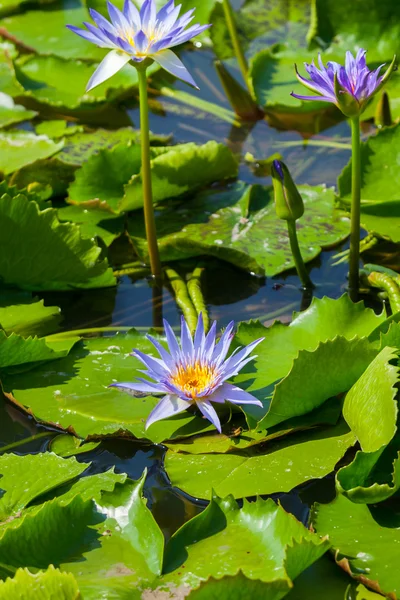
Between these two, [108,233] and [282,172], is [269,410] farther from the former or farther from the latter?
[108,233]

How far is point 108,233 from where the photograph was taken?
244 cm

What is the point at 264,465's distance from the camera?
5.07 ft

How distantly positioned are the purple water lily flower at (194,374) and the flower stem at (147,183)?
1.78ft

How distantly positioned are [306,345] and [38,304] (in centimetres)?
74

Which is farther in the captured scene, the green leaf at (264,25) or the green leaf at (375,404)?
the green leaf at (264,25)

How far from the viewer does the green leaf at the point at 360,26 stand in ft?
9.87

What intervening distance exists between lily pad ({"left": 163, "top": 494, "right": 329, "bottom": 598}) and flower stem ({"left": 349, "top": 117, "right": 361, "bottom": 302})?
92 centimetres

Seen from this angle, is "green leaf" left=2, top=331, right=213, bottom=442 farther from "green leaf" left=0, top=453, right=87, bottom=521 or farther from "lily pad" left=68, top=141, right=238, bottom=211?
"lily pad" left=68, top=141, right=238, bottom=211

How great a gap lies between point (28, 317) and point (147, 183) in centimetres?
47

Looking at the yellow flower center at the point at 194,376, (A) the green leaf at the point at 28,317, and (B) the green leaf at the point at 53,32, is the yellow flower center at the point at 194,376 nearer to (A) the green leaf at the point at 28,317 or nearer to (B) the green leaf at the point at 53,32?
(A) the green leaf at the point at 28,317

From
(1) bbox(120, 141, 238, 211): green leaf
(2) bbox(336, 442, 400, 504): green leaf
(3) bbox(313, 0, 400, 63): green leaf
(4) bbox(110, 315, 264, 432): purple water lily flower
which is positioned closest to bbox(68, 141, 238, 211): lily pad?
(1) bbox(120, 141, 238, 211): green leaf

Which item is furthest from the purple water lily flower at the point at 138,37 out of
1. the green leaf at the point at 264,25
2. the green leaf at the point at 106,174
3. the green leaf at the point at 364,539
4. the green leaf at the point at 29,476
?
the green leaf at the point at 264,25

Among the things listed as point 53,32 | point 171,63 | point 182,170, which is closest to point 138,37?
point 171,63

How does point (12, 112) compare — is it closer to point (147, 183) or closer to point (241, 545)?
point (147, 183)
